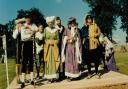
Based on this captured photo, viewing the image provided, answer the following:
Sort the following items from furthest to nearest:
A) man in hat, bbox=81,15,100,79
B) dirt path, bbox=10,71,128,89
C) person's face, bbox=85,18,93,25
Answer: man in hat, bbox=81,15,100,79, person's face, bbox=85,18,93,25, dirt path, bbox=10,71,128,89

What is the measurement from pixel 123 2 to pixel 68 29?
2211 inches

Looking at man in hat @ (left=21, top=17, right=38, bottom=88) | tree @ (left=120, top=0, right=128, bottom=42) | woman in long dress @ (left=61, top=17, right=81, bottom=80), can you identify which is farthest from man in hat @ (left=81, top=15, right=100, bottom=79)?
tree @ (left=120, top=0, right=128, bottom=42)

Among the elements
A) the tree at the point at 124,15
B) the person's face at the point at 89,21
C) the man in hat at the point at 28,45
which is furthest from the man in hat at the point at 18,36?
the tree at the point at 124,15

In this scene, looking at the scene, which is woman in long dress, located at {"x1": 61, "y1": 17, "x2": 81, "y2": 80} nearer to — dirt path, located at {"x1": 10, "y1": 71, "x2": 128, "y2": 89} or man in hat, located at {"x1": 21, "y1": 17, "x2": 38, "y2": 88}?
dirt path, located at {"x1": 10, "y1": 71, "x2": 128, "y2": 89}

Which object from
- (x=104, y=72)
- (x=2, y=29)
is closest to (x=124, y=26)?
(x=2, y=29)

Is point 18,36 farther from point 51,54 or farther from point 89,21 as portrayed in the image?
point 89,21

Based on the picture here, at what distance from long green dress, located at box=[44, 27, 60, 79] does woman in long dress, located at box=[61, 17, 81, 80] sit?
25 cm

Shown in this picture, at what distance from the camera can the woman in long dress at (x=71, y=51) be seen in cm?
1555

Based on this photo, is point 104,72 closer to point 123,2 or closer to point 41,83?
point 41,83

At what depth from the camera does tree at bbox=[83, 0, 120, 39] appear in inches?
2625

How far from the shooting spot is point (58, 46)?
15688 mm

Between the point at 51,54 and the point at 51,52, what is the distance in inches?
2.7

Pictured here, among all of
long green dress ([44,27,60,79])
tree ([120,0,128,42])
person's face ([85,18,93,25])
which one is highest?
tree ([120,0,128,42])

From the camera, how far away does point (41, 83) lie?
15.6m
